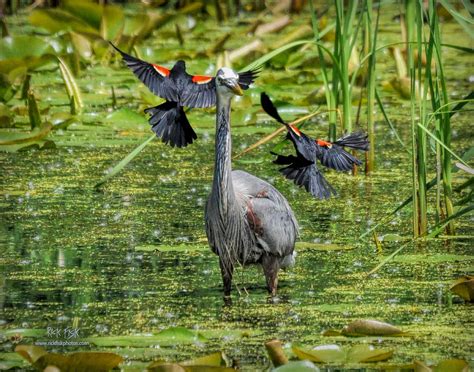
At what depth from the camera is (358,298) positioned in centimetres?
448

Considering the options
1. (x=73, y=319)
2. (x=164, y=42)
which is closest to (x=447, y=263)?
(x=73, y=319)

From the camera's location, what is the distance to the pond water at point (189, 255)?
4059 millimetres

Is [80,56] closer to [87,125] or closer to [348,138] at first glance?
[87,125]

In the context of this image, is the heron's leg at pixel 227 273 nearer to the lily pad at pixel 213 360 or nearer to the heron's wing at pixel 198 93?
the heron's wing at pixel 198 93

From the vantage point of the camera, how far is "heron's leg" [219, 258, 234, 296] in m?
4.58

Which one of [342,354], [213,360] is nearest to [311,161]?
[342,354]

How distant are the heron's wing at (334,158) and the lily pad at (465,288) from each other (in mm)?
673

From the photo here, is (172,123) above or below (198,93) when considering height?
below

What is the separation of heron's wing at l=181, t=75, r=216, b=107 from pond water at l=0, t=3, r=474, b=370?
759mm

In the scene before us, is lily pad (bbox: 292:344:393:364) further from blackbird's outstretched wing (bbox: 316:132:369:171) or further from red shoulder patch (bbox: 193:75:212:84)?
red shoulder patch (bbox: 193:75:212:84)

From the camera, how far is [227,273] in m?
4.61

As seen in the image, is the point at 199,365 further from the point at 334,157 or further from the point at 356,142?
the point at 356,142

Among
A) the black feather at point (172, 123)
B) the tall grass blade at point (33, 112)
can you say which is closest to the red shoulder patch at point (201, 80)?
the black feather at point (172, 123)

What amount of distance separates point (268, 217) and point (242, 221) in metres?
0.14
